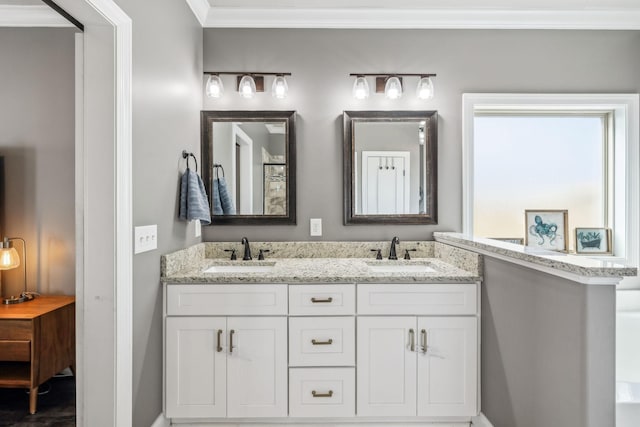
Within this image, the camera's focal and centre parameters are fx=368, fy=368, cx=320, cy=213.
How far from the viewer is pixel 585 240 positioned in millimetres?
2607

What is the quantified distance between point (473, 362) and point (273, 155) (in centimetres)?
170

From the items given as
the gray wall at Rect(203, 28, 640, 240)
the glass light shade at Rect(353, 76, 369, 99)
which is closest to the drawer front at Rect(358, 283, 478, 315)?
the gray wall at Rect(203, 28, 640, 240)

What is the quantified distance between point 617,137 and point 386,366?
89.6 inches

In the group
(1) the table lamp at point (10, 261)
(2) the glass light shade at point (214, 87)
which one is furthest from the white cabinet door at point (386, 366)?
(1) the table lamp at point (10, 261)

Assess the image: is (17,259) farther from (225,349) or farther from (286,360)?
(286,360)

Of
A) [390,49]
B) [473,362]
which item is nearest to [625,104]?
[390,49]

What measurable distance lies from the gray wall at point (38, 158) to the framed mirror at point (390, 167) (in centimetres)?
180

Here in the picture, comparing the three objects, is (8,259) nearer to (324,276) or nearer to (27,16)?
(27,16)

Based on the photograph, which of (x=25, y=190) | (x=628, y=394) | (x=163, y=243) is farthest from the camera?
(x=25, y=190)

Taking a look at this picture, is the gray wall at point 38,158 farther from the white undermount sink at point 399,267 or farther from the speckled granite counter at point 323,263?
the white undermount sink at point 399,267

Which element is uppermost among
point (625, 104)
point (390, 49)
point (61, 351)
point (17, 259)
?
point (390, 49)

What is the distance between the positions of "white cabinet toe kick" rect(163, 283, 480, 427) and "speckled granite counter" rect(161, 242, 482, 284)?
4cm

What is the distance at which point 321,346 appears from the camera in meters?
1.87

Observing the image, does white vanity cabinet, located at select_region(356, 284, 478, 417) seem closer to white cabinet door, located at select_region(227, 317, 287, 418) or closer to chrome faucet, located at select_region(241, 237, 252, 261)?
white cabinet door, located at select_region(227, 317, 287, 418)
